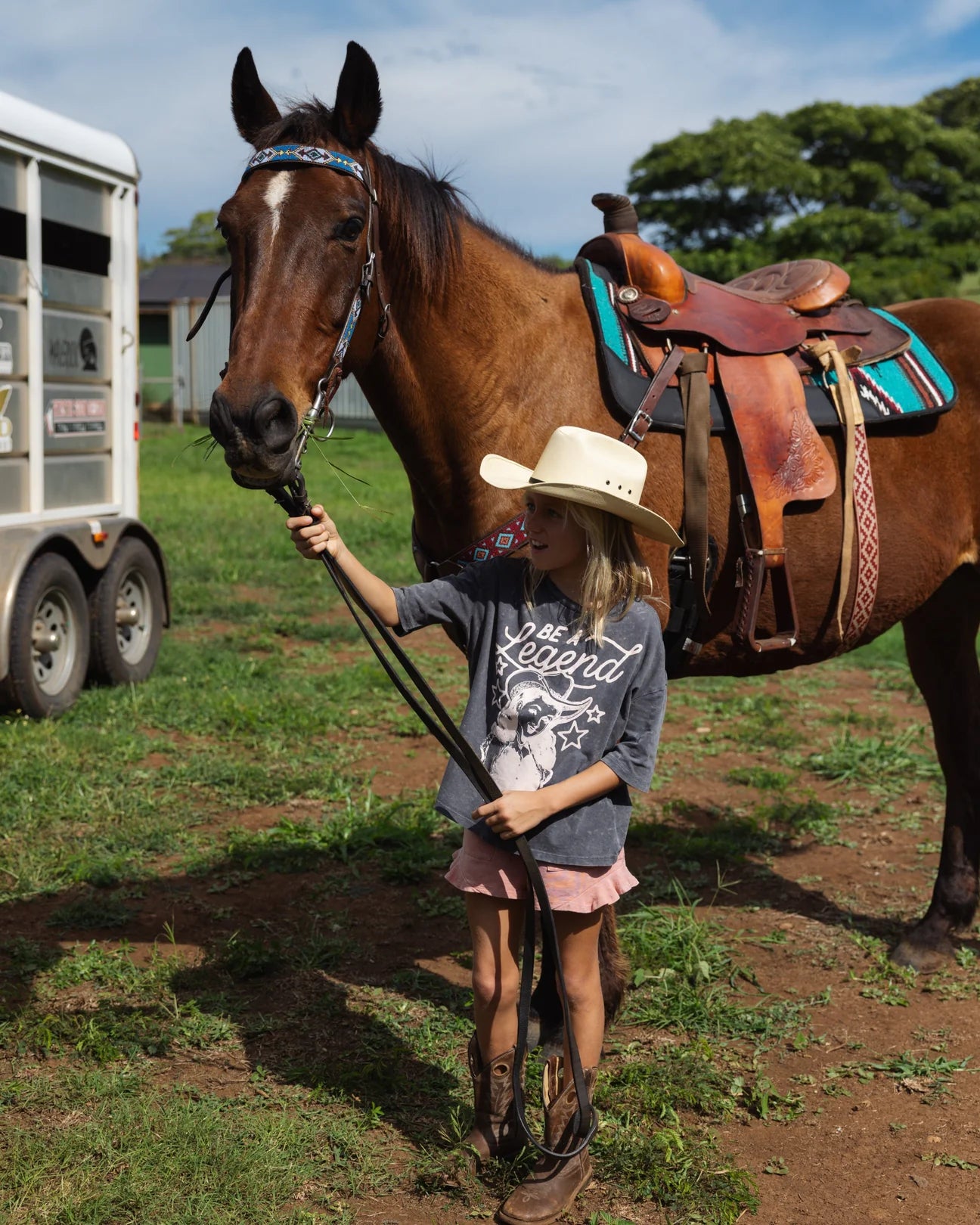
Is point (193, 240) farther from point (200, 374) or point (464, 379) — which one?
point (464, 379)

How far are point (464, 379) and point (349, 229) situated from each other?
1.51ft

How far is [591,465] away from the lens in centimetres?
225

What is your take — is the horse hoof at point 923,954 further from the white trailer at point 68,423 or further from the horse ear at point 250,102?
the white trailer at point 68,423

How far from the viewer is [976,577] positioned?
3.67 meters

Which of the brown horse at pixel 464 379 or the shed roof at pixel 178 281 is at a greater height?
the shed roof at pixel 178 281

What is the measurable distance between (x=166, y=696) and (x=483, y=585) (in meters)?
4.10

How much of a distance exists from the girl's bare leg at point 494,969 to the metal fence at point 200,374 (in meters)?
24.6

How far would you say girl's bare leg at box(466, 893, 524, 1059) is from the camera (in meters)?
2.41

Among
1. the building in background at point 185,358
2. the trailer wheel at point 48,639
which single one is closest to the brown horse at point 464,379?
the trailer wheel at point 48,639

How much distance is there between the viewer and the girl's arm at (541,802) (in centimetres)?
222

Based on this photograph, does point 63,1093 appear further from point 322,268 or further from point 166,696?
point 166,696

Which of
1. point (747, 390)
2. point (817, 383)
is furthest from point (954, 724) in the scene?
point (747, 390)

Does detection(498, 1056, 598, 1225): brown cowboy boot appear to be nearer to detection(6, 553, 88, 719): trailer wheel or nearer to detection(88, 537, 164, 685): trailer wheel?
detection(6, 553, 88, 719): trailer wheel

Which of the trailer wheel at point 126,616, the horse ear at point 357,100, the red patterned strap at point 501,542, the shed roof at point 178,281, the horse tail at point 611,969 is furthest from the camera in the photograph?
the shed roof at point 178,281
